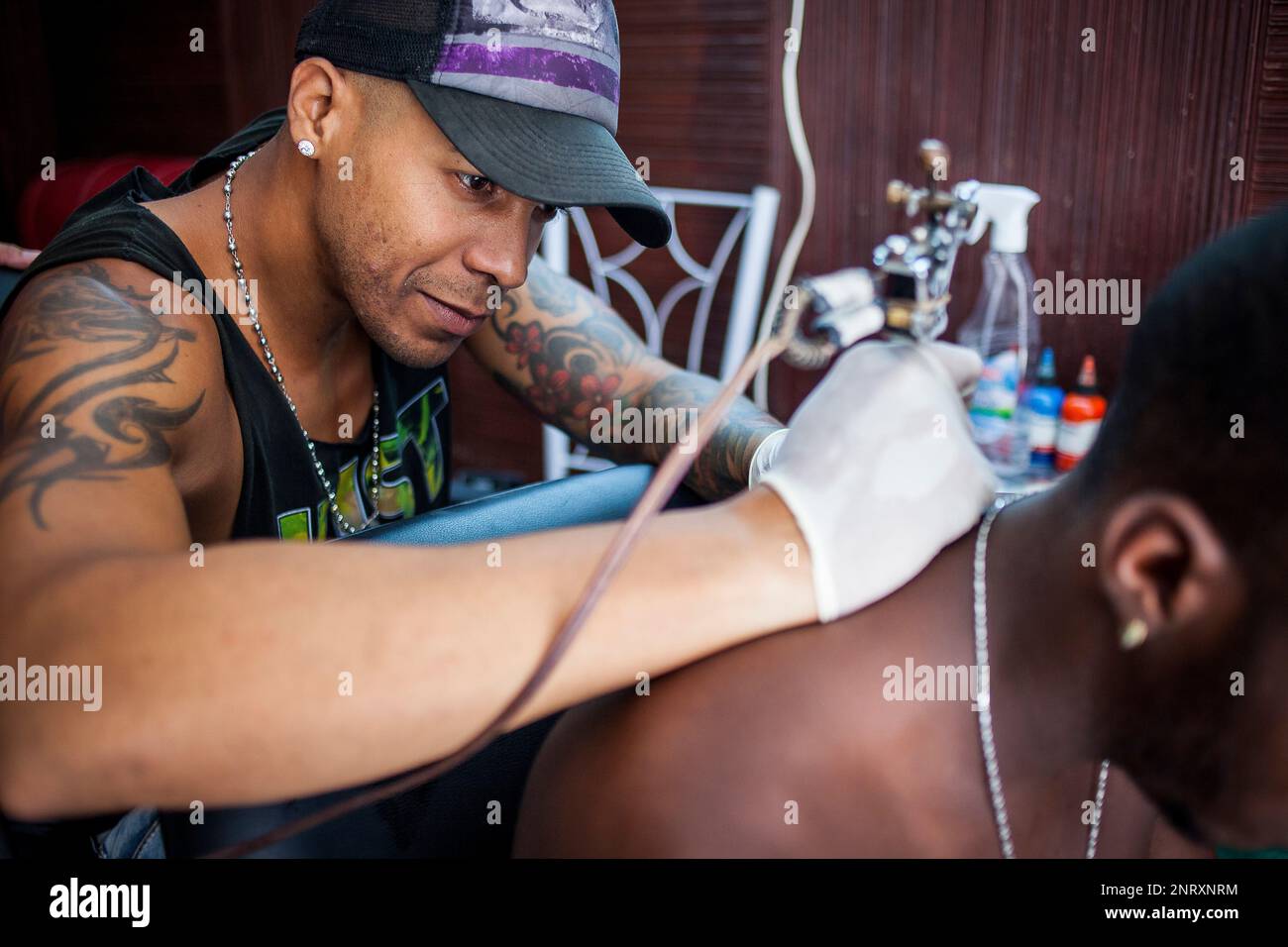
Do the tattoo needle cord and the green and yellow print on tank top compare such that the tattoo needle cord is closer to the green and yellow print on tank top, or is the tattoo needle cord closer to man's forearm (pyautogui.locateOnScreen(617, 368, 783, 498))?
man's forearm (pyautogui.locateOnScreen(617, 368, 783, 498))

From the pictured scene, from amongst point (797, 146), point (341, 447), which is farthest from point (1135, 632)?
point (797, 146)

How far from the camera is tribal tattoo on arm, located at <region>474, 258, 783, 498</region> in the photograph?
1.58 meters

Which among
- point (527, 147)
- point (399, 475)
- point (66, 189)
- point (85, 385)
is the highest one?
point (66, 189)

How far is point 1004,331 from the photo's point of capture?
191cm

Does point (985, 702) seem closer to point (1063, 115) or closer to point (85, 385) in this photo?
point (85, 385)

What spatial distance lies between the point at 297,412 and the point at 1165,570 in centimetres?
109

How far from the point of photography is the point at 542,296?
166cm

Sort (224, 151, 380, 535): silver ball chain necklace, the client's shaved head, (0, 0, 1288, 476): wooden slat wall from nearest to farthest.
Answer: the client's shaved head < (224, 151, 380, 535): silver ball chain necklace < (0, 0, 1288, 476): wooden slat wall

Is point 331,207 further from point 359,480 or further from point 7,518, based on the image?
point 7,518

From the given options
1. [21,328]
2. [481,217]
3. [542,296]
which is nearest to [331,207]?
[481,217]

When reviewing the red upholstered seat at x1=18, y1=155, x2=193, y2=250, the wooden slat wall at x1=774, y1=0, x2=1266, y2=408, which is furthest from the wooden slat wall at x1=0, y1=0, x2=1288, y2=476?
the red upholstered seat at x1=18, y1=155, x2=193, y2=250

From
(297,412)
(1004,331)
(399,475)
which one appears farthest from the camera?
(1004,331)

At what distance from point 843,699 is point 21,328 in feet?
2.70

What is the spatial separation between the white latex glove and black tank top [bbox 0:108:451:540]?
2.47 ft
